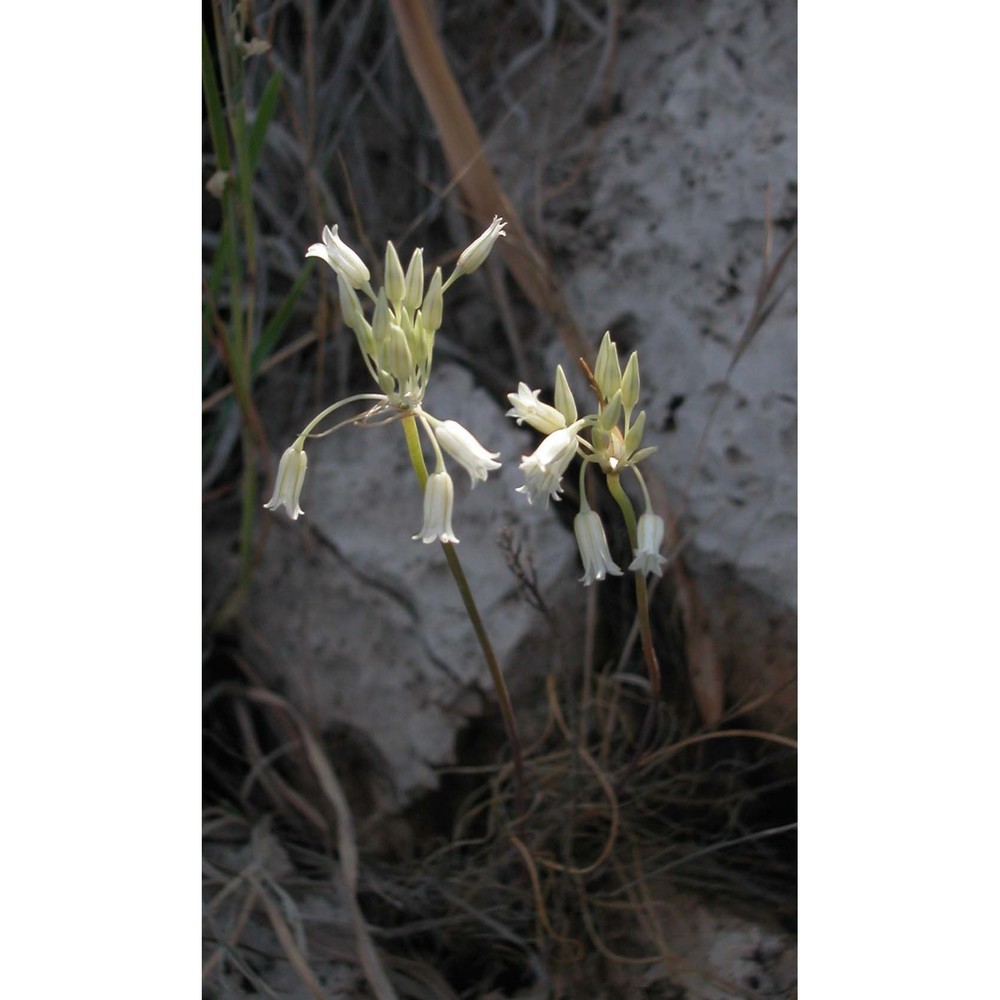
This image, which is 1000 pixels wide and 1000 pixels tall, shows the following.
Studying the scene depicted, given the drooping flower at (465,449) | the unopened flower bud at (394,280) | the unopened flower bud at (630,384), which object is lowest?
the drooping flower at (465,449)

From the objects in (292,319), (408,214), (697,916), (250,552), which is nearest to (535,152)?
(408,214)

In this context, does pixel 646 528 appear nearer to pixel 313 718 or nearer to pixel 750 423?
pixel 750 423

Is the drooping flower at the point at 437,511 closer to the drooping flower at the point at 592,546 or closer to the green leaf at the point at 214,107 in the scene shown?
the drooping flower at the point at 592,546

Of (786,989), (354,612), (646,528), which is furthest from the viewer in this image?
(354,612)

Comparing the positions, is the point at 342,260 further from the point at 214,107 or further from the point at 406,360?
the point at 214,107

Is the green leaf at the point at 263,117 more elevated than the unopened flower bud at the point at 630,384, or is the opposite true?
the green leaf at the point at 263,117

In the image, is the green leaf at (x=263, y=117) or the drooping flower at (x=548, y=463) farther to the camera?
the green leaf at (x=263, y=117)

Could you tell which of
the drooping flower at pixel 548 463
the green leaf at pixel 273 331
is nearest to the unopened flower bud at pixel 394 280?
the drooping flower at pixel 548 463

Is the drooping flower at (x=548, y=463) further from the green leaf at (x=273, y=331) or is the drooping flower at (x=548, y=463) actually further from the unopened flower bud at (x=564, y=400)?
the green leaf at (x=273, y=331)

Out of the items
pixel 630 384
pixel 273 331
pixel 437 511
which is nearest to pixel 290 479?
pixel 437 511
